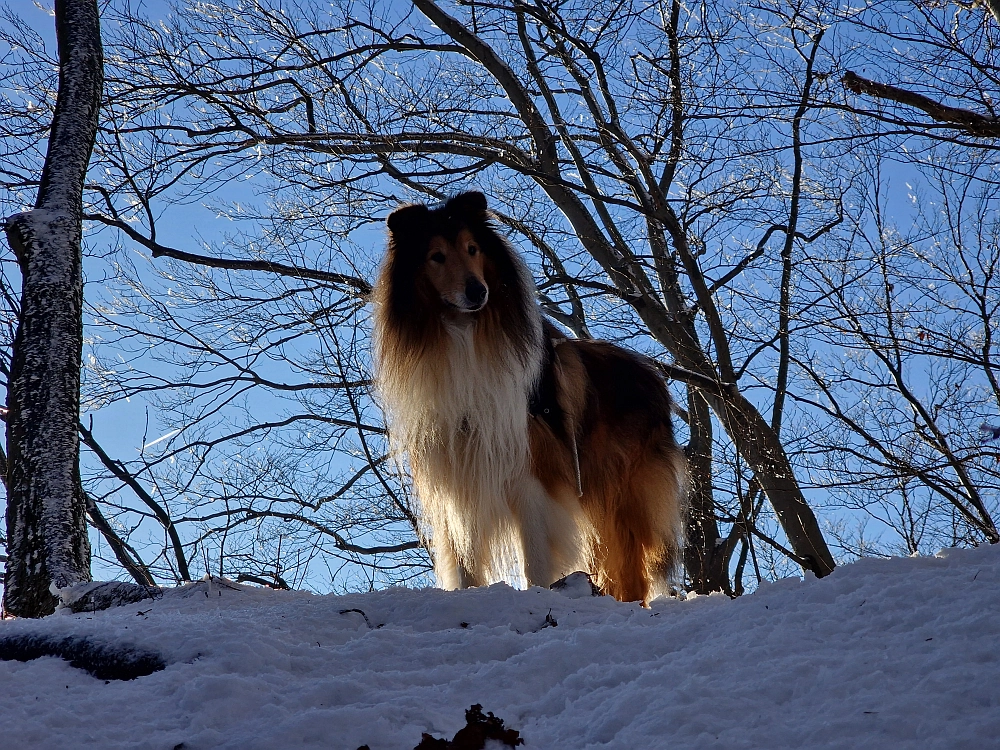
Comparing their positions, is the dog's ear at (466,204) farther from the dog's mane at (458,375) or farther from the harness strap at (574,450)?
the harness strap at (574,450)

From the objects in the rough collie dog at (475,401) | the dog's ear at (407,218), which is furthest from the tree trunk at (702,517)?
the dog's ear at (407,218)

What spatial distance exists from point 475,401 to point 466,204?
107 cm

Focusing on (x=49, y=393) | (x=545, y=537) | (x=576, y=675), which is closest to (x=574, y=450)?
(x=545, y=537)

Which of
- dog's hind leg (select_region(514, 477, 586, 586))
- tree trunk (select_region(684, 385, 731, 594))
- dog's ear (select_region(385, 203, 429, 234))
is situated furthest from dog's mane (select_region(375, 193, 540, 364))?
tree trunk (select_region(684, 385, 731, 594))

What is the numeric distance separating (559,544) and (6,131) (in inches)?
187

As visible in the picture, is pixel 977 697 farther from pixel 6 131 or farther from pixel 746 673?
pixel 6 131

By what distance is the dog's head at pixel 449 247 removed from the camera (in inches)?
174

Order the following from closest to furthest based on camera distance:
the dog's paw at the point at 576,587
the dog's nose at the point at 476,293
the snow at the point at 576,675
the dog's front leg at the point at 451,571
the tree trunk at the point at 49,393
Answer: the snow at the point at 576,675
the dog's paw at the point at 576,587
the tree trunk at the point at 49,393
the dog's nose at the point at 476,293
the dog's front leg at the point at 451,571

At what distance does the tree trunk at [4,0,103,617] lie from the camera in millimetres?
3994

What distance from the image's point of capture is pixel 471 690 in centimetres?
223

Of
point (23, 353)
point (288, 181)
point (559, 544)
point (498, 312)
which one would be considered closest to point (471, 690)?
point (559, 544)

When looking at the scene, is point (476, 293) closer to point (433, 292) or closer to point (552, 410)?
point (433, 292)

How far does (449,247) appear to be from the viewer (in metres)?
4.50

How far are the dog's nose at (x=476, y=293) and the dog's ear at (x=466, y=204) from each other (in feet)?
1.57
